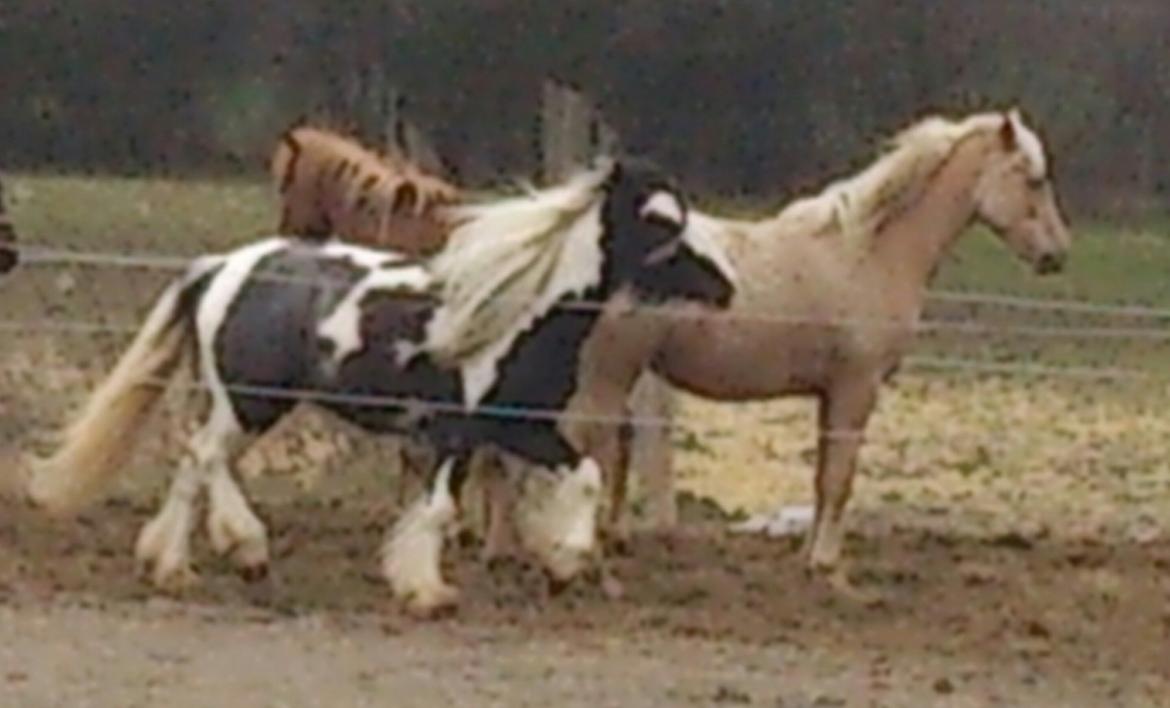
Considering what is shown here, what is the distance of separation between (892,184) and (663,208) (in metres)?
1.13

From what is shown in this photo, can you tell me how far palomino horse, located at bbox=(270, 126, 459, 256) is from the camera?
1027 cm

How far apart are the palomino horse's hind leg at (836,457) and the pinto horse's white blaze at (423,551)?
52.8 inches

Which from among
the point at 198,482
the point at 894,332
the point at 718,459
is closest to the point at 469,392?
the point at 198,482

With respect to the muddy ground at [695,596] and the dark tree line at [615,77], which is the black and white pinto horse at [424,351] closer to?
the muddy ground at [695,596]

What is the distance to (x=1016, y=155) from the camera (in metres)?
10.0

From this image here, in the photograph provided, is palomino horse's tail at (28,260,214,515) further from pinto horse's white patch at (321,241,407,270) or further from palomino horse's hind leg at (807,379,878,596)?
palomino horse's hind leg at (807,379,878,596)

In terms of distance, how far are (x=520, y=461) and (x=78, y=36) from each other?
244 inches

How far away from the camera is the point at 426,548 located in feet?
28.8

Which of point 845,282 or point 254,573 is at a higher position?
point 845,282

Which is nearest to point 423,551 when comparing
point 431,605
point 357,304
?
point 431,605

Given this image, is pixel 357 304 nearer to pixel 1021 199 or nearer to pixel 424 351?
pixel 424 351

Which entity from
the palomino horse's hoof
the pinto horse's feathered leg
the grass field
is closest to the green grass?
the grass field

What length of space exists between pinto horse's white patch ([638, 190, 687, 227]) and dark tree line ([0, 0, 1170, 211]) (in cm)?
431

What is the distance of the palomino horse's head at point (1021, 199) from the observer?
1004cm
